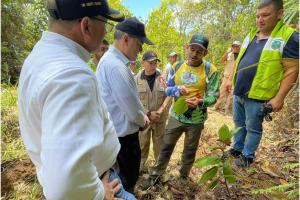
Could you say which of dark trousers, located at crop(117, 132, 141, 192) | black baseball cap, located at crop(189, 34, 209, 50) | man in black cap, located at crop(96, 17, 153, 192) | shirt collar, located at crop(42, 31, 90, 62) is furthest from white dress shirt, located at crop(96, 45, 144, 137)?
shirt collar, located at crop(42, 31, 90, 62)

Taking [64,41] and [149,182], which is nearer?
[64,41]

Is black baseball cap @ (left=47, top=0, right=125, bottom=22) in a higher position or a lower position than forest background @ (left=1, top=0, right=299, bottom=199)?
higher

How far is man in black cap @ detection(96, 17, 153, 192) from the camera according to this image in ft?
8.47

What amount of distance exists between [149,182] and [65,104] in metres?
2.94

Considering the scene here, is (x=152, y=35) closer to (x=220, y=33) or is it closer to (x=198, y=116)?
(x=220, y=33)

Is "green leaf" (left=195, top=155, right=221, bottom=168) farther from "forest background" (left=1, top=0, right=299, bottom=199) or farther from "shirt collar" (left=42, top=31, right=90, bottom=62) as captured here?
"shirt collar" (left=42, top=31, right=90, bottom=62)

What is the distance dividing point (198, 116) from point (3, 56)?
28.7 feet

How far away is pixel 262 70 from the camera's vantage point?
3.27 m

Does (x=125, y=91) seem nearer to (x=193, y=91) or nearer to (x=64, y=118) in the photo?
(x=193, y=91)

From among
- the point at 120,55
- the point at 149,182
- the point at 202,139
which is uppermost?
the point at 120,55

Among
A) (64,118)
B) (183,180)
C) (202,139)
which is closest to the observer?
(64,118)

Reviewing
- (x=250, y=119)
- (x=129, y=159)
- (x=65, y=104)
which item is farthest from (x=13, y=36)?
(x=65, y=104)

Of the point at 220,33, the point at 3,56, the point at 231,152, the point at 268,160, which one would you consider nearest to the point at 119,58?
the point at 231,152

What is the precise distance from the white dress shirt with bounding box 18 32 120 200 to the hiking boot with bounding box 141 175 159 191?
2.56 meters
